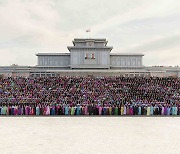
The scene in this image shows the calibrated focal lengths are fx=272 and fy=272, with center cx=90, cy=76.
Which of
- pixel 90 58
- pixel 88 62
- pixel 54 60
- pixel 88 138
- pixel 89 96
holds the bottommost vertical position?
pixel 88 138

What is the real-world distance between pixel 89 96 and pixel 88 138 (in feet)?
42.5

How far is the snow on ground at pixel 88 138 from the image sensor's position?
35.7ft

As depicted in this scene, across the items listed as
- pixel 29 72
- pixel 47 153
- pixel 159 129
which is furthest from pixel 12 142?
pixel 29 72

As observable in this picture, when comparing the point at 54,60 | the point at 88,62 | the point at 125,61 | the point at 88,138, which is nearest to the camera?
the point at 88,138

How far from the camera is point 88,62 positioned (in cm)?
6569

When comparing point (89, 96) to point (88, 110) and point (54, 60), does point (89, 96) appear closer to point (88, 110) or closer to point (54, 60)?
point (88, 110)

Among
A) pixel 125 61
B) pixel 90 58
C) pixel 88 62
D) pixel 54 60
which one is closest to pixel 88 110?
pixel 88 62

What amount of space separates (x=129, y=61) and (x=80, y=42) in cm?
1316

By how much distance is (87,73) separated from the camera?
58.2 metres

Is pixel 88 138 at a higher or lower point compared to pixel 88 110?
lower

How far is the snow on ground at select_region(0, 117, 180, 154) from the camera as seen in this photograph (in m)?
10.9

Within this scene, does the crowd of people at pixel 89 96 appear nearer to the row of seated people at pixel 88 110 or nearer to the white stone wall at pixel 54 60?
the row of seated people at pixel 88 110

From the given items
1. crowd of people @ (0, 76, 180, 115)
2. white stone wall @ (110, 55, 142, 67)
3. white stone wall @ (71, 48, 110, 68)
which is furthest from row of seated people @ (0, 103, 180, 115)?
white stone wall @ (110, 55, 142, 67)

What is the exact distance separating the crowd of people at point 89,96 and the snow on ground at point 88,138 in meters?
4.78
